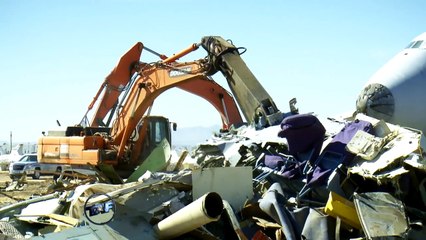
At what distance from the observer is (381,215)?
5.38 metres

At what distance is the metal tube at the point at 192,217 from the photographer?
17.3 ft

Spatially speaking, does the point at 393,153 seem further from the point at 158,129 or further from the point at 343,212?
the point at 158,129

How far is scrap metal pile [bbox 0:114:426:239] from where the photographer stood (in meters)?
5.54

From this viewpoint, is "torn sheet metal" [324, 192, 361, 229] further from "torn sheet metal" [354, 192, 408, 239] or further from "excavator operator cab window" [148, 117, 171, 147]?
"excavator operator cab window" [148, 117, 171, 147]

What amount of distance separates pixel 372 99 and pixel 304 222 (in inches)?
107

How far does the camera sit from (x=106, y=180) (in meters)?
11.4

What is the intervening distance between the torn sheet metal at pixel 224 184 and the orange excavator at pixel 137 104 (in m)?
4.83

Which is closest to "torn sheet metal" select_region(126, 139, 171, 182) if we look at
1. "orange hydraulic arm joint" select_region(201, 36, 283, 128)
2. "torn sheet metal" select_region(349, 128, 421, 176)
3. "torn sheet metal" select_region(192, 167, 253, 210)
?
"orange hydraulic arm joint" select_region(201, 36, 283, 128)

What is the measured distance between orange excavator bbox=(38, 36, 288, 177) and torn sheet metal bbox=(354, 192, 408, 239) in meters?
5.91

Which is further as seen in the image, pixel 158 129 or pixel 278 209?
pixel 158 129

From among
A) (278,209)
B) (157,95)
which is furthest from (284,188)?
(157,95)

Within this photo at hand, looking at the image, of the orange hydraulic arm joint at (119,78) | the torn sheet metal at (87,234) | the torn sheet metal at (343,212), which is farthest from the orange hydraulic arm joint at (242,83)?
the torn sheet metal at (87,234)

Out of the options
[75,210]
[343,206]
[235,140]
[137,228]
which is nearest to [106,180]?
[235,140]

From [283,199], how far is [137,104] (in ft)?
26.7
